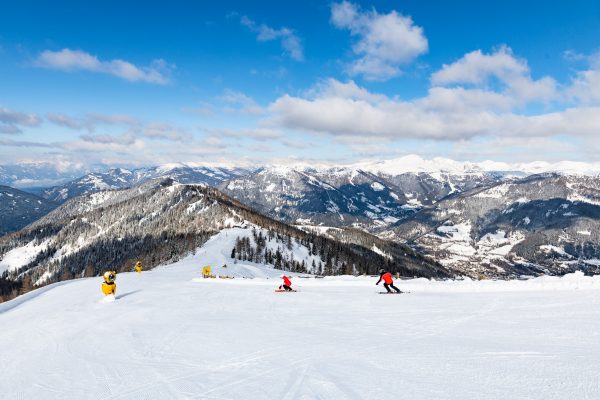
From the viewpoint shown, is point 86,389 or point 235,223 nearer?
point 86,389

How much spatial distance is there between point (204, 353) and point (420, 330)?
31.4 ft

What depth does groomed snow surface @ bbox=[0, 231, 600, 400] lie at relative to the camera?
1038cm

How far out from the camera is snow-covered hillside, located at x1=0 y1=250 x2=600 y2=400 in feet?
34.0

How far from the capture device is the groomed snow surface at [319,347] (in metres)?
10.4

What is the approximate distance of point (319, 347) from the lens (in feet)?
48.6

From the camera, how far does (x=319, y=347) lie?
48.6 feet

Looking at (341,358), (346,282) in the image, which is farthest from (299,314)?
(346,282)

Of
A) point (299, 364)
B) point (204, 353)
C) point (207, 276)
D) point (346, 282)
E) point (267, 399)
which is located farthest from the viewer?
point (207, 276)

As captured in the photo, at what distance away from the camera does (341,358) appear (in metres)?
13.2

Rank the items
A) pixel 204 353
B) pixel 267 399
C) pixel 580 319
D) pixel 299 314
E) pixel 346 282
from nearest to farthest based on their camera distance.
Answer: pixel 267 399
pixel 204 353
pixel 580 319
pixel 299 314
pixel 346 282

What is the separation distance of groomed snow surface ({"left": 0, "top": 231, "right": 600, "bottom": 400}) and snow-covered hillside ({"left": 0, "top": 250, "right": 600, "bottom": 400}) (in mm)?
62

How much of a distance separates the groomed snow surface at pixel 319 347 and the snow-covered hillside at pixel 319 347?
2.4 inches

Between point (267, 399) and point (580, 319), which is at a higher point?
point (580, 319)

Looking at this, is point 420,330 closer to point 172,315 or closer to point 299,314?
point 299,314
